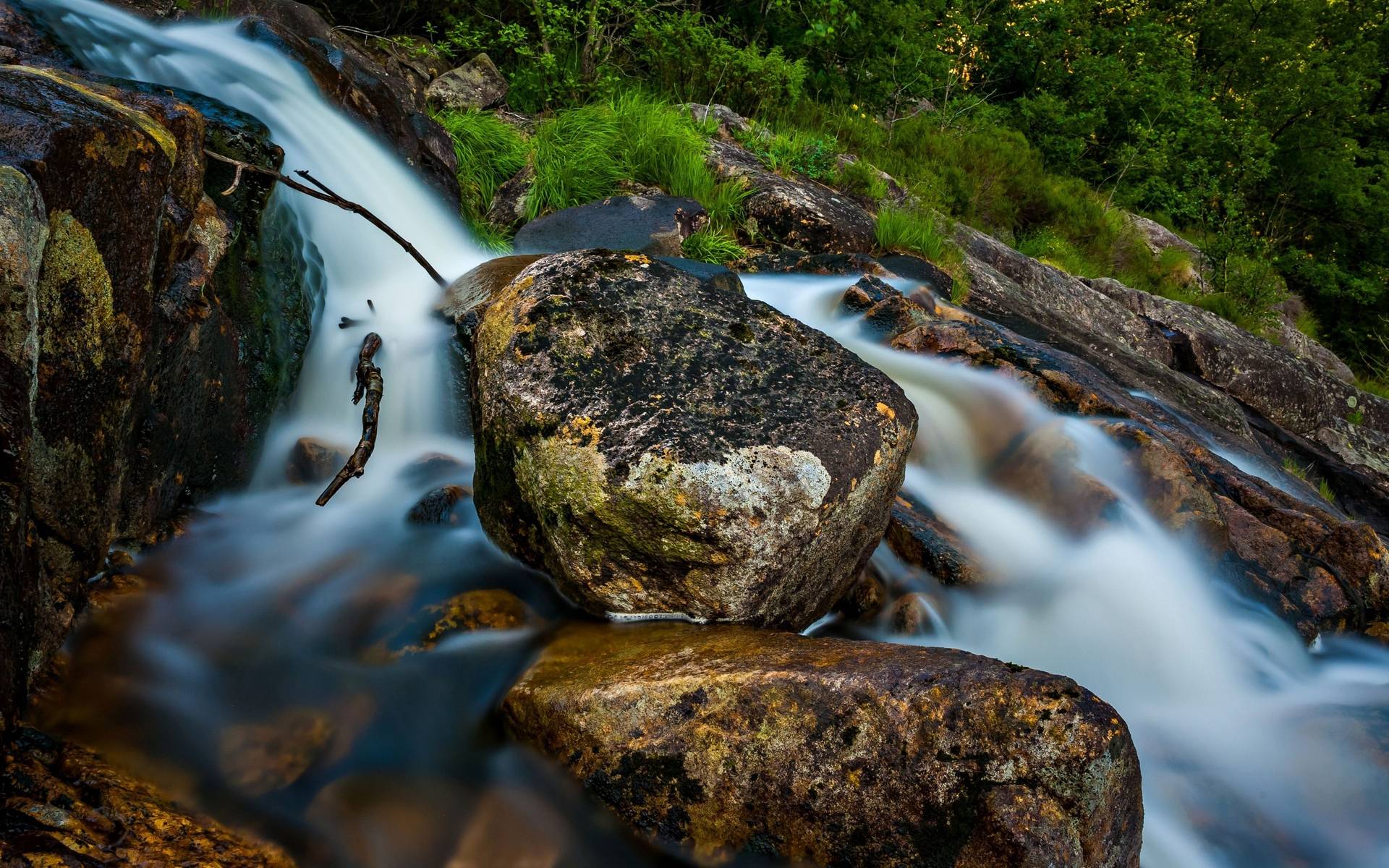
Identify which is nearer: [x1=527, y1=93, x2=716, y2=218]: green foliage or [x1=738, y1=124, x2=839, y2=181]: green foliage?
[x1=527, y1=93, x2=716, y2=218]: green foliage

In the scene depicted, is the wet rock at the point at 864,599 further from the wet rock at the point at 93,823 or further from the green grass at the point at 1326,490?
the green grass at the point at 1326,490

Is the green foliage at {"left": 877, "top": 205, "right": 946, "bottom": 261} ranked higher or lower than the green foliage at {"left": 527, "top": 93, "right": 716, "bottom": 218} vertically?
lower

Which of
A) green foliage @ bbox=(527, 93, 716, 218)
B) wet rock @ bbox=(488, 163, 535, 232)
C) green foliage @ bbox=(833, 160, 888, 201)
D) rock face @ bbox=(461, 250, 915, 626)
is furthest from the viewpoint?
green foliage @ bbox=(833, 160, 888, 201)

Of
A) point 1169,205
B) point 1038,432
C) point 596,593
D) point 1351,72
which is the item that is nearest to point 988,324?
point 1038,432

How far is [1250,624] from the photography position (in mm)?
3547

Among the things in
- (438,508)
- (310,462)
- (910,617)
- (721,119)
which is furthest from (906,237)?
Answer: (310,462)

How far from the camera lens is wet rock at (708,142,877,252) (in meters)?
6.79

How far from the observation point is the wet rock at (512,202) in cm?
626

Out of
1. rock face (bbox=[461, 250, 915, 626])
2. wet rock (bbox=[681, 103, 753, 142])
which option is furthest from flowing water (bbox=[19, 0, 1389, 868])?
wet rock (bbox=[681, 103, 753, 142])

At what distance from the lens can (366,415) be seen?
2.88m

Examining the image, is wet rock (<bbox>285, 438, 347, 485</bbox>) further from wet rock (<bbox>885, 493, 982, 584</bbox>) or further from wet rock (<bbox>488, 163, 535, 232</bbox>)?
wet rock (<bbox>488, 163, 535, 232</bbox>)

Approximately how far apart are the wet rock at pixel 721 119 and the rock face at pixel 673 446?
5.79 m

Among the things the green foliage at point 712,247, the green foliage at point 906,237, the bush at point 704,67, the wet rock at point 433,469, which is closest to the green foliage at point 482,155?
the green foliage at point 712,247

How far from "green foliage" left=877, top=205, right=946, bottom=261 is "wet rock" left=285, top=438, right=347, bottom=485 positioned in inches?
206
